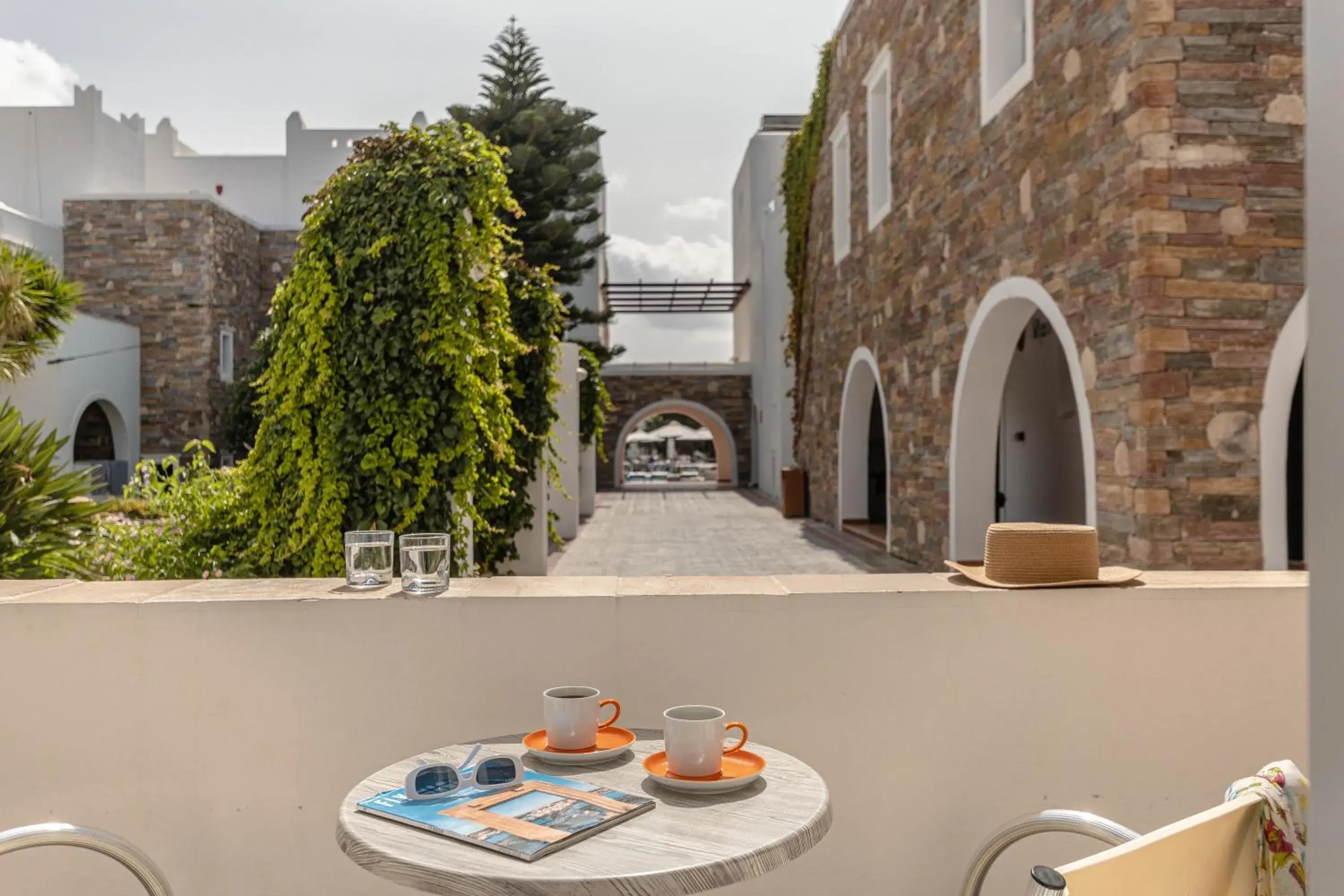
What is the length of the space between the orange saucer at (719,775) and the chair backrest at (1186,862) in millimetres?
518

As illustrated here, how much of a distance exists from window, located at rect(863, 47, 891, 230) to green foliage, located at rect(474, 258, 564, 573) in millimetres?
4509

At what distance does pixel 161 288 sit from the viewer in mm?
17375

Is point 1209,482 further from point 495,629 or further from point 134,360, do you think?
point 134,360

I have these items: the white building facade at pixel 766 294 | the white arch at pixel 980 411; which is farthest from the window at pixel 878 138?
the white building facade at pixel 766 294

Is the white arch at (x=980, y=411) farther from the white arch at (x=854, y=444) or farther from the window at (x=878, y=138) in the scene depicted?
the white arch at (x=854, y=444)

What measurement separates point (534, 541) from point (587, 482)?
7901 millimetres

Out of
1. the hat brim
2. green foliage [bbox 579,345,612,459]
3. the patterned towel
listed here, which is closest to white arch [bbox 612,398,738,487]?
green foliage [bbox 579,345,612,459]

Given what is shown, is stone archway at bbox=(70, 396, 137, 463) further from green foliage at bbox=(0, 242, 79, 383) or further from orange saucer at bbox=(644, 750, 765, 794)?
orange saucer at bbox=(644, 750, 765, 794)

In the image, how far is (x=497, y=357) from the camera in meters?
4.24

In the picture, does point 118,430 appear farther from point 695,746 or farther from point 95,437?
point 695,746

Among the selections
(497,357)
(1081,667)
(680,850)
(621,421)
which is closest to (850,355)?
(497,357)

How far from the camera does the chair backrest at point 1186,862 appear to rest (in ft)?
3.43

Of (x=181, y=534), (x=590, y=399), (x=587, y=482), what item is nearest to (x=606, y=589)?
(x=181, y=534)

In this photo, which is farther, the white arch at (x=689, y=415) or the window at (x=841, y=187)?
the white arch at (x=689, y=415)
